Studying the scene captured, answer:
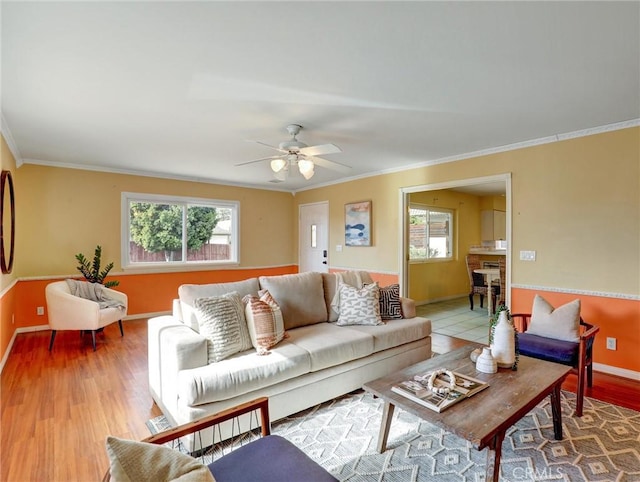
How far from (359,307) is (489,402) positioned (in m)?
1.47

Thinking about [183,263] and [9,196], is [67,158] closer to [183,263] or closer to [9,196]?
[9,196]

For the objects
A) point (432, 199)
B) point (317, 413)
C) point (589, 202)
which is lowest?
point (317, 413)

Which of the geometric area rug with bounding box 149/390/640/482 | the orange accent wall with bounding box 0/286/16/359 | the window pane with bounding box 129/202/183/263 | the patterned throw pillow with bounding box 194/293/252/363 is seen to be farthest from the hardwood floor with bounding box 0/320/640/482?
the window pane with bounding box 129/202/183/263

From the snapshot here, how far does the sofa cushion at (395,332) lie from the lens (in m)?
2.83

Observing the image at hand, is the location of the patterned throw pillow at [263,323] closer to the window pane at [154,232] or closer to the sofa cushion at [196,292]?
the sofa cushion at [196,292]

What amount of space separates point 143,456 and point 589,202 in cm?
409

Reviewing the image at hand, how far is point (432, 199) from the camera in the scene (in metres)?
6.69

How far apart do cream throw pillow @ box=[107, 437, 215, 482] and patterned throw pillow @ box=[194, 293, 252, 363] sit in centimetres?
138

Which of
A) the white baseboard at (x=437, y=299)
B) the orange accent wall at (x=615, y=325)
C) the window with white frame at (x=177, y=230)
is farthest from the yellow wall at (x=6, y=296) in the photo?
the white baseboard at (x=437, y=299)

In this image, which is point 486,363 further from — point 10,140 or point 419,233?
point 10,140

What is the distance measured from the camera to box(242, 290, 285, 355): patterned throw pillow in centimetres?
243

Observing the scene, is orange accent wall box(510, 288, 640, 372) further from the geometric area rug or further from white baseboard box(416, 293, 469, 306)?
white baseboard box(416, 293, 469, 306)

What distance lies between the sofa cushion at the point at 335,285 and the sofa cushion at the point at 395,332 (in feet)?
1.08

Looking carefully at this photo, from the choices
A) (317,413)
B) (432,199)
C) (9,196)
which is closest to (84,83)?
(9,196)
